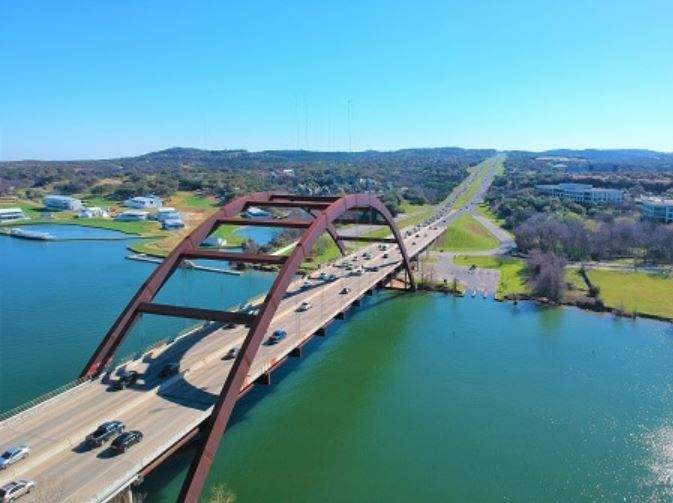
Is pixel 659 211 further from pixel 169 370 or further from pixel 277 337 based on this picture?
pixel 169 370

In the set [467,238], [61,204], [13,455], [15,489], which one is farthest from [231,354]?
[61,204]

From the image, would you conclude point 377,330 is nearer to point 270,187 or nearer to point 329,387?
point 329,387

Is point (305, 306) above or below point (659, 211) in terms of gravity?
below

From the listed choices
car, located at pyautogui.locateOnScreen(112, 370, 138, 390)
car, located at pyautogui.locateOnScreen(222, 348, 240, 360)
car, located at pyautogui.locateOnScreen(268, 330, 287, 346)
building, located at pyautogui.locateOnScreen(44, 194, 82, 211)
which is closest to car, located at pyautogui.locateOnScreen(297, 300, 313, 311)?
car, located at pyautogui.locateOnScreen(268, 330, 287, 346)

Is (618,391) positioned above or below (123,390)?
below

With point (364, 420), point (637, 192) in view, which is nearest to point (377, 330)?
point (364, 420)

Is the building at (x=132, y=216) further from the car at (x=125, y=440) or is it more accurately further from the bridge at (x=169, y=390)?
the car at (x=125, y=440)

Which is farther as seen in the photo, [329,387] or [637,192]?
[637,192]
